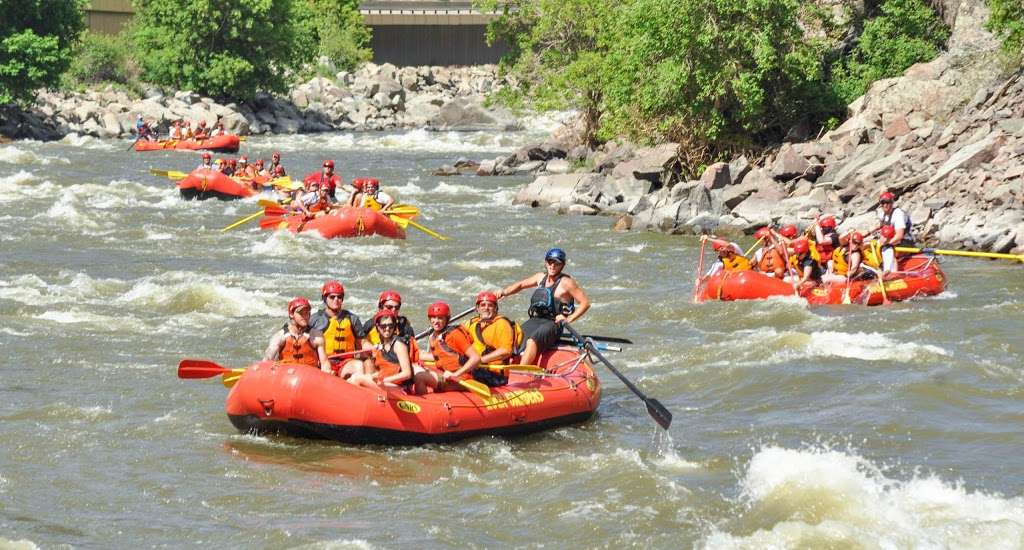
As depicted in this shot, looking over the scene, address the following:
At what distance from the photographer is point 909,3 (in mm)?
30500

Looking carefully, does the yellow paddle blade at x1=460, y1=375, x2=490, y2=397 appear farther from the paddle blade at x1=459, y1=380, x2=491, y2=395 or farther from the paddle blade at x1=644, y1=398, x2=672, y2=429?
the paddle blade at x1=644, y1=398, x2=672, y2=429

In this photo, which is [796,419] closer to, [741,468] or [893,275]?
[741,468]

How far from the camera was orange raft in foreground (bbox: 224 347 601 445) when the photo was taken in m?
11.2

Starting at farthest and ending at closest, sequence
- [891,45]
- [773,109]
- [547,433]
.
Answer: [891,45] → [773,109] → [547,433]

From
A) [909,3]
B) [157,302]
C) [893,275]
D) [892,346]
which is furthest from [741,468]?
[909,3]

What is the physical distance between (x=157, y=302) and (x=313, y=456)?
7.12 meters

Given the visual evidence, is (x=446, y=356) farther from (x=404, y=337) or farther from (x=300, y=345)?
(x=300, y=345)

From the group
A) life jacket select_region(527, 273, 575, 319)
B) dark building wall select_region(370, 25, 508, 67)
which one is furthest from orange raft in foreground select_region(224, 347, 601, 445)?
dark building wall select_region(370, 25, 508, 67)

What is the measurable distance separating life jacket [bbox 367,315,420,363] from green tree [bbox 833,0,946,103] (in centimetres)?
1964

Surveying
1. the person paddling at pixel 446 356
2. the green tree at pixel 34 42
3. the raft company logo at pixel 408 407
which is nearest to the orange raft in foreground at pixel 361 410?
the raft company logo at pixel 408 407

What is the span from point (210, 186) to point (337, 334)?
19.5 m

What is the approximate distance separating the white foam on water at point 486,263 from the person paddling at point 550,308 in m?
8.06

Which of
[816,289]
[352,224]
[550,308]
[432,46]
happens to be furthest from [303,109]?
[550,308]

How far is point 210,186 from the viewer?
100ft
